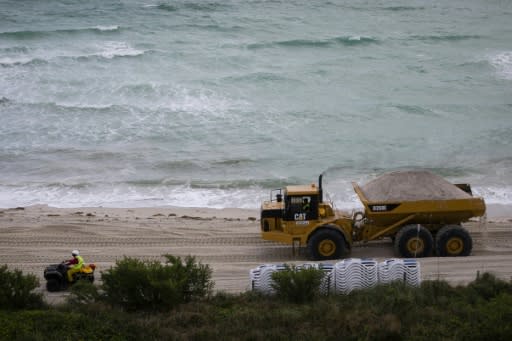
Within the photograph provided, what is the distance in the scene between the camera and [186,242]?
16062mm

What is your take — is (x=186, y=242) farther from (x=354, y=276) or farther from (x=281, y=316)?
(x=281, y=316)

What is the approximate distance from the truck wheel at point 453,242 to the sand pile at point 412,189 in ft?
2.36

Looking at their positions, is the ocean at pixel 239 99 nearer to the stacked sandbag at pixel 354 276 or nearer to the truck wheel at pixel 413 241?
the truck wheel at pixel 413 241

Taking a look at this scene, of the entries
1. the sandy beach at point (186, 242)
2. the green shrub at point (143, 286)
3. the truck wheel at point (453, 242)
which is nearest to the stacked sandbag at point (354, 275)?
the sandy beach at point (186, 242)

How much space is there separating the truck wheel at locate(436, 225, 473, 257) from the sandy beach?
0.23 meters

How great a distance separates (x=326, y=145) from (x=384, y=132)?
9.25 ft

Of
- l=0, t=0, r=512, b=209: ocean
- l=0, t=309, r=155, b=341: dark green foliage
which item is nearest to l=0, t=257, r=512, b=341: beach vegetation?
l=0, t=309, r=155, b=341: dark green foliage

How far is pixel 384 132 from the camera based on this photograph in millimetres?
26469

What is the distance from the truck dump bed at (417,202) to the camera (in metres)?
14.2

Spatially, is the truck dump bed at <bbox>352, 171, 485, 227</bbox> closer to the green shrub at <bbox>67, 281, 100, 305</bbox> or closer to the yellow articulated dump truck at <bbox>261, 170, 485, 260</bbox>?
the yellow articulated dump truck at <bbox>261, 170, 485, 260</bbox>

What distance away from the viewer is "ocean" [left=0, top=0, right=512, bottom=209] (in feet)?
73.4

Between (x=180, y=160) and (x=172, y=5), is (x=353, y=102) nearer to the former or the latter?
(x=180, y=160)

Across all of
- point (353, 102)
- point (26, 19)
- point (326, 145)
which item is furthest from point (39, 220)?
point (26, 19)

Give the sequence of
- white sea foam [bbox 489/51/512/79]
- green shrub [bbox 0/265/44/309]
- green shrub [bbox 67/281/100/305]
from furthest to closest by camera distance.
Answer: white sea foam [bbox 489/51/512/79] → green shrub [bbox 67/281/100/305] → green shrub [bbox 0/265/44/309]
